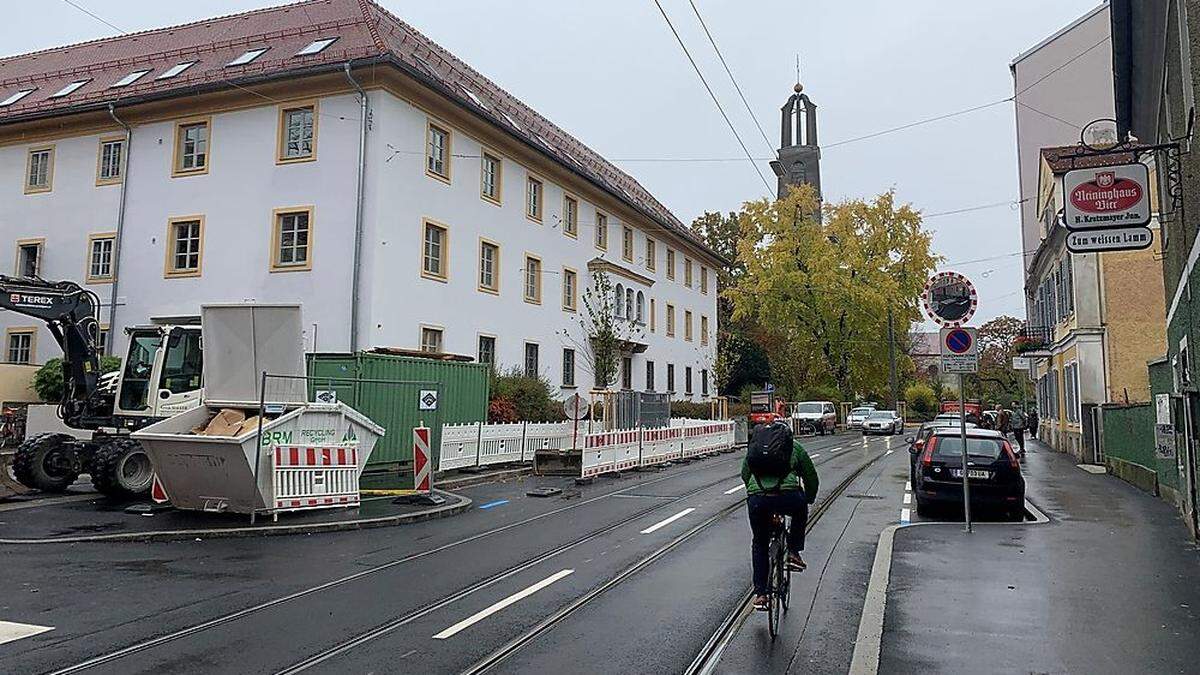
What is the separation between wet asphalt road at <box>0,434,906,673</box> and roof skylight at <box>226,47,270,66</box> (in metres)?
20.0

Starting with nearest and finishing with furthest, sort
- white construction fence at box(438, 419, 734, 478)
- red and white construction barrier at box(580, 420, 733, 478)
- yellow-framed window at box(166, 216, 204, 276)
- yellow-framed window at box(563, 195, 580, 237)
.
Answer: white construction fence at box(438, 419, 734, 478) → red and white construction barrier at box(580, 420, 733, 478) → yellow-framed window at box(166, 216, 204, 276) → yellow-framed window at box(563, 195, 580, 237)

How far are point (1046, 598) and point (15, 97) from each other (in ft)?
120

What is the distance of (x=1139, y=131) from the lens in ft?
55.7

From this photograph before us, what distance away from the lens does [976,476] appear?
1397 centimetres

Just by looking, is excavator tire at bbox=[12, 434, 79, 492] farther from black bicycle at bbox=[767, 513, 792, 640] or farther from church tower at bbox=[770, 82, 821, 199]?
church tower at bbox=[770, 82, 821, 199]

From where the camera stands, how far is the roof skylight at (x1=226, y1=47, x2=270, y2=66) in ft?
91.0

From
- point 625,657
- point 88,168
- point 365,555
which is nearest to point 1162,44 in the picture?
point 625,657

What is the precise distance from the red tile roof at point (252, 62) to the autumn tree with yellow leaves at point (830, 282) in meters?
18.3

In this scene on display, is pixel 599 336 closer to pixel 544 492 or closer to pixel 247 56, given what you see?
pixel 247 56

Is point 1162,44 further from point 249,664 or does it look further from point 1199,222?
point 249,664

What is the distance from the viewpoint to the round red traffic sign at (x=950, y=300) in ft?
40.3

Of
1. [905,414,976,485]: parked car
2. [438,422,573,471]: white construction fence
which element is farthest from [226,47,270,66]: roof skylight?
[905,414,976,485]: parked car

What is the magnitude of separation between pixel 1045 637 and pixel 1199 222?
5.08 metres

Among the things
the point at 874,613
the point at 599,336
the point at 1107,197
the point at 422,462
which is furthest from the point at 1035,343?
the point at 874,613
